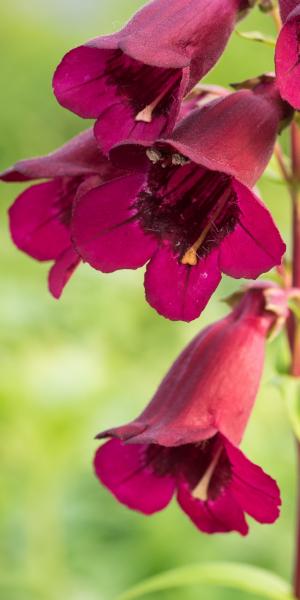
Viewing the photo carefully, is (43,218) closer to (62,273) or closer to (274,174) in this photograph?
(62,273)

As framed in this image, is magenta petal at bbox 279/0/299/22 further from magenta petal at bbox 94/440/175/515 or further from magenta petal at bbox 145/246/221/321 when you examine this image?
magenta petal at bbox 94/440/175/515

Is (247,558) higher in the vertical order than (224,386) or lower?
lower

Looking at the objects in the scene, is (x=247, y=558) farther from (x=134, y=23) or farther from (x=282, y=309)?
(x=134, y=23)

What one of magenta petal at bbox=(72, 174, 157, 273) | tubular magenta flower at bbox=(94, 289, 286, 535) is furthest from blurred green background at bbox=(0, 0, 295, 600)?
magenta petal at bbox=(72, 174, 157, 273)

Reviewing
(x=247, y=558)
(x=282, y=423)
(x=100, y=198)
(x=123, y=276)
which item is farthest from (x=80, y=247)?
(x=123, y=276)

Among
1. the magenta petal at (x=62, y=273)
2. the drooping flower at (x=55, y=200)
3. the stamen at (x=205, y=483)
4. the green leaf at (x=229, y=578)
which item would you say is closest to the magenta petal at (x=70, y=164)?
the drooping flower at (x=55, y=200)

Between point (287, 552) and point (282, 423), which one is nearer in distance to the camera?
point (287, 552)

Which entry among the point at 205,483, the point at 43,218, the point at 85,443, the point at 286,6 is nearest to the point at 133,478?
the point at 205,483
